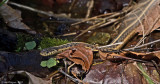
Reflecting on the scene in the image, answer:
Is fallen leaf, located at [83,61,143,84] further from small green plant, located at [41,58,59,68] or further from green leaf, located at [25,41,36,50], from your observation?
green leaf, located at [25,41,36,50]

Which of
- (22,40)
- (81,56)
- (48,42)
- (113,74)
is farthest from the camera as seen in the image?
(48,42)

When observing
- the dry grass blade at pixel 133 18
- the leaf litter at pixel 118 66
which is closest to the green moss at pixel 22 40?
the leaf litter at pixel 118 66

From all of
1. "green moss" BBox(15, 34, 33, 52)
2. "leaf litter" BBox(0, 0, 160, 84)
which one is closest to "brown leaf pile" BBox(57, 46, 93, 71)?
"leaf litter" BBox(0, 0, 160, 84)

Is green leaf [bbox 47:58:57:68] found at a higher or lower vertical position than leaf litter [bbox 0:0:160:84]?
lower

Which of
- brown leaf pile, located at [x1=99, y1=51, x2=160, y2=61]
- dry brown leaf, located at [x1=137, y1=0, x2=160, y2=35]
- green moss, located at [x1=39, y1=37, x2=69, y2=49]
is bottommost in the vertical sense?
green moss, located at [x1=39, y1=37, x2=69, y2=49]

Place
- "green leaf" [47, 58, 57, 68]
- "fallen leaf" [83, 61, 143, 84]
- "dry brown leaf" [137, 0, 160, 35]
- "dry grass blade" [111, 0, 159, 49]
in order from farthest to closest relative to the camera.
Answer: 1. "dry grass blade" [111, 0, 159, 49]
2. "dry brown leaf" [137, 0, 160, 35]
3. "green leaf" [47, 58, 57, 68]
4. "fallen leaf" [83, 61, 143, 84]

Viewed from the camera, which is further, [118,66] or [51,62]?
[51,62]

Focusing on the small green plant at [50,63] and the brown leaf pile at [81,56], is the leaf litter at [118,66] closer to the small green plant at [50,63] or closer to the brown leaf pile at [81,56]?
the brown leaf pile at [81,56]

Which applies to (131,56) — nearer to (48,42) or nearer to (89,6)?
(48,42)

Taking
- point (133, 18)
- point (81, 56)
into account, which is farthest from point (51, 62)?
point (133, 18)

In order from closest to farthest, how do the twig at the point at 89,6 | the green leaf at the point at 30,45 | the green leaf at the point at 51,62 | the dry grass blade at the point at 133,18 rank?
the green leaf at the point at 51,62, the green leaf at the point at 30,45, the dry grass blade at the point at 133,18, the twig at the point at 89,6

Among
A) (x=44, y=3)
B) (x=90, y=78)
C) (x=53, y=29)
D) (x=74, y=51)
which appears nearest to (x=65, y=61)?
(x=74, y=51)
